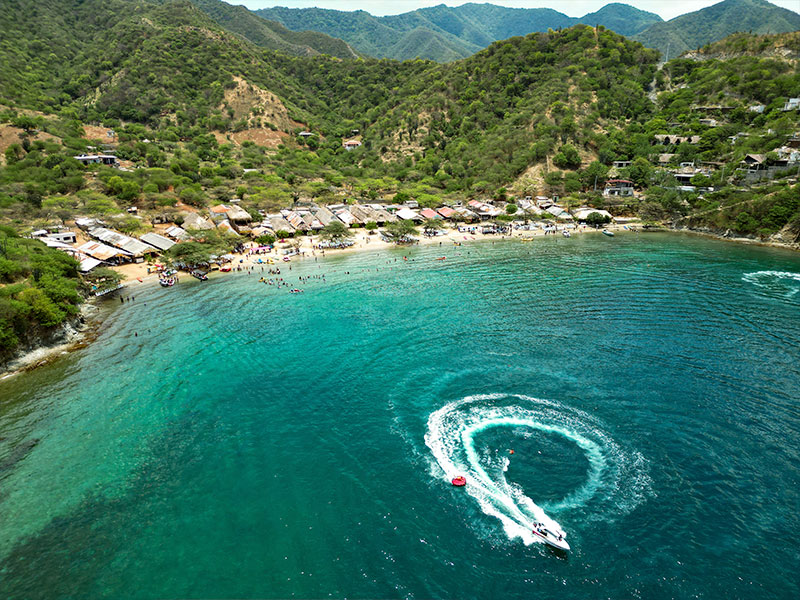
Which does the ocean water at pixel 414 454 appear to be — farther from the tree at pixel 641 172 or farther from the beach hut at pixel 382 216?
the tree at pixel 641 172

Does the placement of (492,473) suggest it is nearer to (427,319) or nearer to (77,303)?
(427,319)

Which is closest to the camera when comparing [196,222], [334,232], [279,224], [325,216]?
[196,222]

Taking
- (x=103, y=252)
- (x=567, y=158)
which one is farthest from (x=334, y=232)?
(x=567, y=158)

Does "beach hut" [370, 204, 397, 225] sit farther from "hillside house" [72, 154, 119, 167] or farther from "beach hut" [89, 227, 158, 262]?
"hillside house" [72, 154, 119, 167]

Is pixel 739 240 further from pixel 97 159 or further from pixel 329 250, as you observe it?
pixel 97 159

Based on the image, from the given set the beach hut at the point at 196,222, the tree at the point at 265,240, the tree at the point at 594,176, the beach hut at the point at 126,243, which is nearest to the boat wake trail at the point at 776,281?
the tree at the point at 594,176
